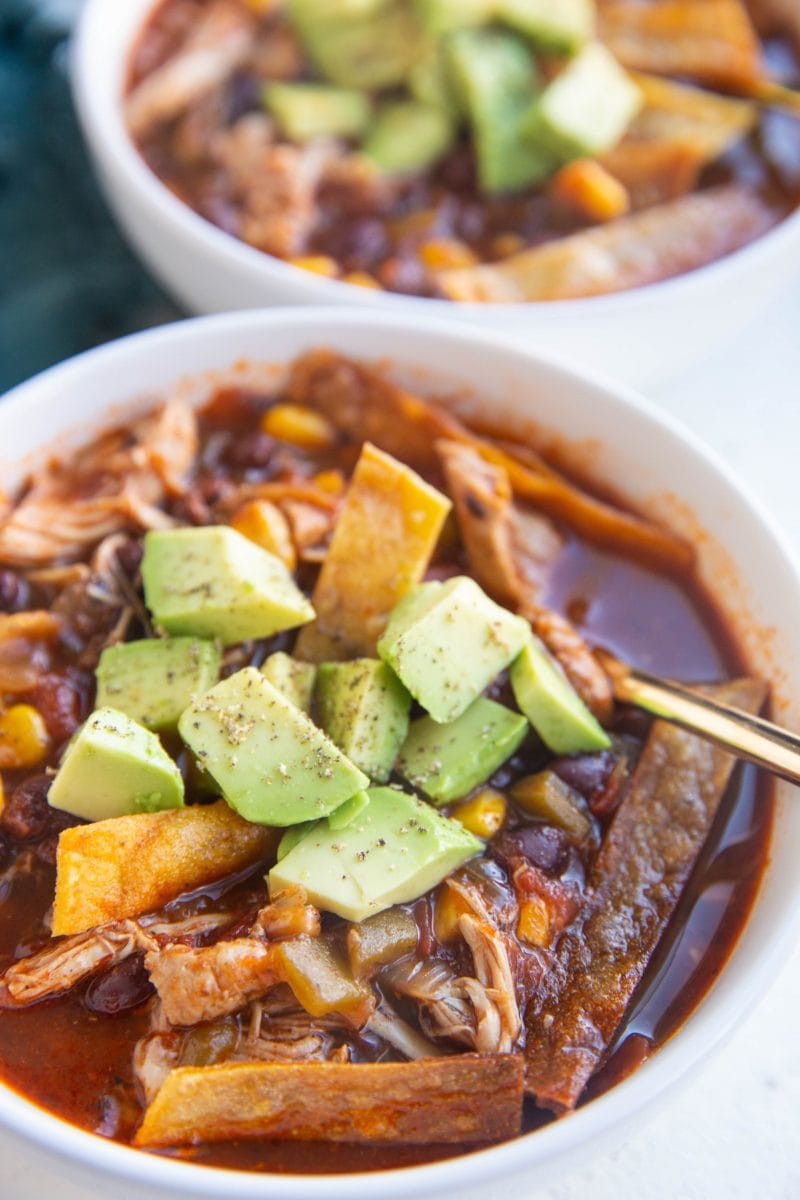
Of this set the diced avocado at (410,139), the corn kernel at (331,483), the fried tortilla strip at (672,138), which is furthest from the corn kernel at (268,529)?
the fried tortilla strip at (672,138)

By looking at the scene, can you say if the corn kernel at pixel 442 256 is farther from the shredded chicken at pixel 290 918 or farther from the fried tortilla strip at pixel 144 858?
the shredded chicken at pixel 290 918

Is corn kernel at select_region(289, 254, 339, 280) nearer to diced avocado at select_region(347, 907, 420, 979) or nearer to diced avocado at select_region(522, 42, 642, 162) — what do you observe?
diced avocado at select_region(522, 42, 642, 162)

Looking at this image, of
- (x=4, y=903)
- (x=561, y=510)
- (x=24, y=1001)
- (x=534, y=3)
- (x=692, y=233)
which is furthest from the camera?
(x=534, y=3)

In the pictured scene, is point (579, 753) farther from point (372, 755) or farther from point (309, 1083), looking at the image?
point (309, 1083)

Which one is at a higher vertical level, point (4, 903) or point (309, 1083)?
point (309, 1083)

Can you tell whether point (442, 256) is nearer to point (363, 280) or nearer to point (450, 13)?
point (363, 280)

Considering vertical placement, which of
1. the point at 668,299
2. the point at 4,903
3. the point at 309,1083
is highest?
the point at 668,299

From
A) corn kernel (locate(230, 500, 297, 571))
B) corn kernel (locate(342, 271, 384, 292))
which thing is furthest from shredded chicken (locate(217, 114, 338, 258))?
corn kernel (locate(230, 500, 297, 571))

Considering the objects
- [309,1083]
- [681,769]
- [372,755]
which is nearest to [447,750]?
[372,755]
